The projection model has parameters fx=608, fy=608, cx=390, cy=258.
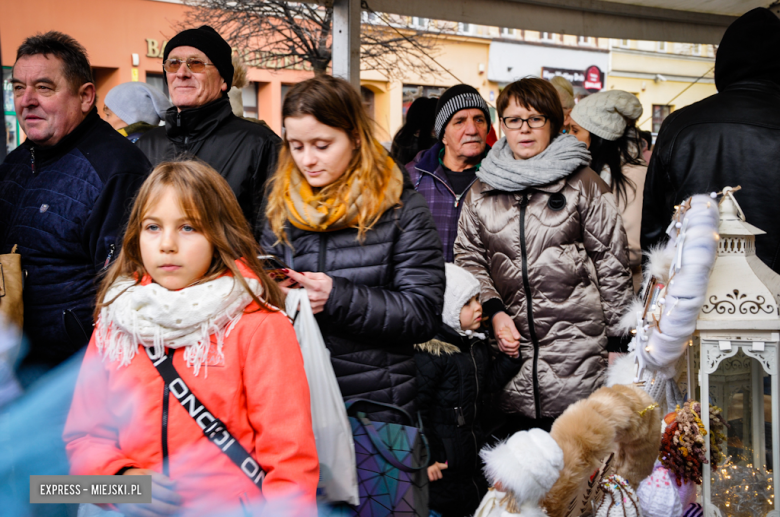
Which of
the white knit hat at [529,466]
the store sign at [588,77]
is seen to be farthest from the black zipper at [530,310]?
the store sign at [588,77]

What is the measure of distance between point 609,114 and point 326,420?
2905mm

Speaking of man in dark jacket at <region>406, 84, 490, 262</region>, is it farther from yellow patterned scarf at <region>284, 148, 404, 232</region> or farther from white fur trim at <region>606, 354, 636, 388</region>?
yellow patterned scarf at <region>284, 148, 404, 232</region>

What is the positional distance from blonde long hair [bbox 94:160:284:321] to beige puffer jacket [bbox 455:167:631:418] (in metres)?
1.43

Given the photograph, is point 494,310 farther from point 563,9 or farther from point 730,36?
point 563,9

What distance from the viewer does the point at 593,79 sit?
65.0 ft

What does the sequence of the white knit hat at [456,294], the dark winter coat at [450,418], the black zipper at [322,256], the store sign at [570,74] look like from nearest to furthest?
the black zipper at [322,256]
the dark winter coat at [450,418]
the white knit hat at [456,294]
the store sign at [570,74]

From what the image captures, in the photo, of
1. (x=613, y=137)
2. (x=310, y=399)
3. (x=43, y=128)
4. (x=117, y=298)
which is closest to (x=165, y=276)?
(x=117, y=298)

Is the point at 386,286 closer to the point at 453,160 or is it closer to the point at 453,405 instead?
the point at 453,405

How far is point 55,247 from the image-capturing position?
2271 millimetres

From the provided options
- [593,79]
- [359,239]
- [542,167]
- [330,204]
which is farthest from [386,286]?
[593,79]

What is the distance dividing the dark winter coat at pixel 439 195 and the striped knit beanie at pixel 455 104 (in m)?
0.17

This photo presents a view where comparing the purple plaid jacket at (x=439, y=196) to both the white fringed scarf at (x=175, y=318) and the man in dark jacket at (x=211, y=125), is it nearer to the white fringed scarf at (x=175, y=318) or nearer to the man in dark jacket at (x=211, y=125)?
the man in dark jacket at (x=211, y=125)

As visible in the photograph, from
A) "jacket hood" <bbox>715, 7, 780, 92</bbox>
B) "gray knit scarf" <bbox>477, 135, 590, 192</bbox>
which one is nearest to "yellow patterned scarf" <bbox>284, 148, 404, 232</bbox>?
"gray knit scarf" <bbox>477, 135, 590, 192</bbox>

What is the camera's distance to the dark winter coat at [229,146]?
2760 millimetres
